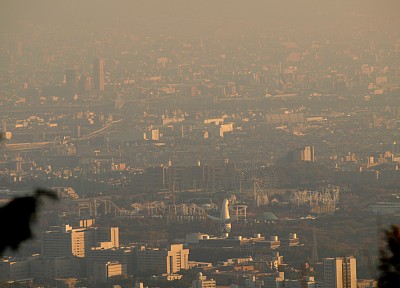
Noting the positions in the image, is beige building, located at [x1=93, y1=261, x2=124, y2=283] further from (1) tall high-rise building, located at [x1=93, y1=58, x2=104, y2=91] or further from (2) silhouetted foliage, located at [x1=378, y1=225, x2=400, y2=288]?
(1) tall high-rise building, located at [x1=93, y1=58, x2=104, y2=91]

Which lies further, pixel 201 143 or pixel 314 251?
pixel 201 143

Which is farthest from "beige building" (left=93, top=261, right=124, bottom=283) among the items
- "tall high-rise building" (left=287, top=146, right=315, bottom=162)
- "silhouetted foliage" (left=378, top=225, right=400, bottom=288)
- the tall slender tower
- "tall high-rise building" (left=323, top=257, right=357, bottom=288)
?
"silhouetted foliage" (left=378, top=225, right=400, bottom=288)

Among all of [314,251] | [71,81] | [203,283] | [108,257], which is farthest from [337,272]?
[71,81]

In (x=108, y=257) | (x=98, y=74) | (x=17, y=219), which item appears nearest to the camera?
(x=17, y=219)

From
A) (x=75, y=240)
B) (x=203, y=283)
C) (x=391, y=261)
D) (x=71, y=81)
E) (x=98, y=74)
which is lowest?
(x=203, y=283)

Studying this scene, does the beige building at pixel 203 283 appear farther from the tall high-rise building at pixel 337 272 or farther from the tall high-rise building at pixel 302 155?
the tall high-rise building at pixel 302 155

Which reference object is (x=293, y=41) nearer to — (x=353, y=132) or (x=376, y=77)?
(x=376, y=77)

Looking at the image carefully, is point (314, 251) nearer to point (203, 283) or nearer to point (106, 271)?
point (106, 271)
